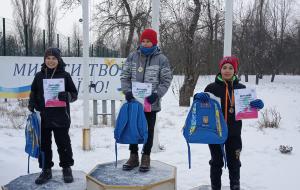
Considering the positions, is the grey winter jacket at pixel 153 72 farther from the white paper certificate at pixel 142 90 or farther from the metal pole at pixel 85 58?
the metal pole at pixel 85 58

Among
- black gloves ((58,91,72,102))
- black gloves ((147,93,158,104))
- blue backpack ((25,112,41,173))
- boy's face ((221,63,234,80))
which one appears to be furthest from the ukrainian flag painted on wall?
boy's face ((221,63,234,80))

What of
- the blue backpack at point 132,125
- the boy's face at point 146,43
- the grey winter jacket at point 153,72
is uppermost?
the boy's face at point 146,43

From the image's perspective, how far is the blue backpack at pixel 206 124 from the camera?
3826mm

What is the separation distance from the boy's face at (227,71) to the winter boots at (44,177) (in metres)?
2.42

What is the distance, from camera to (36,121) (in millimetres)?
4266

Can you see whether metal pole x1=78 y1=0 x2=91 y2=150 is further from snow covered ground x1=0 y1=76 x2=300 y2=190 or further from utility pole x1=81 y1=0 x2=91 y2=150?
snow covered ground x1=0 y1=76 x2=300 y2=190

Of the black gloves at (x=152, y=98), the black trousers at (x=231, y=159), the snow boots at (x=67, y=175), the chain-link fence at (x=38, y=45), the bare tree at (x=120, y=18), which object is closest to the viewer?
the black trousers at (x=231, y=159)

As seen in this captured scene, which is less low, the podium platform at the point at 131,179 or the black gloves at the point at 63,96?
the black gloves at the point at 63,96

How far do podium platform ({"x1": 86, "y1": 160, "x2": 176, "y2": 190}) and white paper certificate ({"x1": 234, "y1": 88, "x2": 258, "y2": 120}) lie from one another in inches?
44.1

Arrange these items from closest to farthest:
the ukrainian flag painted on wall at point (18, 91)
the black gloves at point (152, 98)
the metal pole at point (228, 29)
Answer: the black gloves at point (152, 98) < the metal pole at point (228, 29) < the ukrainian flag painted on wall at point (18, 91)

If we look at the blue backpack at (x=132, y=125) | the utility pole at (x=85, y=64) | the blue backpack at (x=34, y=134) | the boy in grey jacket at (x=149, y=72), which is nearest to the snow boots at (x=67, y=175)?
the blue backpack at (x=34, y=134)

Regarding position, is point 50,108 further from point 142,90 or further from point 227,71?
point 227,71

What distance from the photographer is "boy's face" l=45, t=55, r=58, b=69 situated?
420 cm

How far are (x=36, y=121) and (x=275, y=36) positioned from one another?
36.6m
